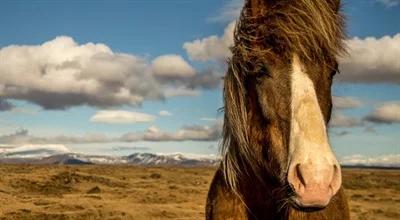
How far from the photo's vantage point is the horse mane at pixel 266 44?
3646mm

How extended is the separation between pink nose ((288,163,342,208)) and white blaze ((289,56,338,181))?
0.02 meters

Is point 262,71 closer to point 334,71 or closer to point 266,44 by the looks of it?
point 266,44

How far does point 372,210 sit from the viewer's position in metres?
27.9

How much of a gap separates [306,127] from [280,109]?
15.0 inches

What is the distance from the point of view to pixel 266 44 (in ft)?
12.4

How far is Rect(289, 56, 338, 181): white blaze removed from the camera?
2986 mm

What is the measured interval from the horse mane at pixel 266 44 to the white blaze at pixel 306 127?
0.60 ft

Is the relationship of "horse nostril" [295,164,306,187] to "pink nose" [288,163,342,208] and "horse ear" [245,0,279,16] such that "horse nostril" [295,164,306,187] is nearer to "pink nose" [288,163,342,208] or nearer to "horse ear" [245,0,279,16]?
"pink nose" [288,163,342,208]

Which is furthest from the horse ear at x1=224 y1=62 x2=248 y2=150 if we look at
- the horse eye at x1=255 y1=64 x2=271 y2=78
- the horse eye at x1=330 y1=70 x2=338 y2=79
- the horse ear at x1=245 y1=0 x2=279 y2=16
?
the horse eye at x1=330 y1=70 x2=338 y2=79

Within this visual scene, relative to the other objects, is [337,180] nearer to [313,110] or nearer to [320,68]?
[313,110]

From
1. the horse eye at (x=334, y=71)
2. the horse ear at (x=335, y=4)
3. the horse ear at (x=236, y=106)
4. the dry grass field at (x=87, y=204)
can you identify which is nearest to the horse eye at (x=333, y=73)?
the horse eye at (x=334, y=71)

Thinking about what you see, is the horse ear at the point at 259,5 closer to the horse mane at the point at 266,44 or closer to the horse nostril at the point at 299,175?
the horse mane at the point at 266,44

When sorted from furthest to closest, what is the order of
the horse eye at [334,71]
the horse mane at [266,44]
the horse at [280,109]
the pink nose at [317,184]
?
1. the horse eye at [334,71]
2. the horse mane at [266,44]
3. the horse at [280,109]
4. the pink nose at [317,184]

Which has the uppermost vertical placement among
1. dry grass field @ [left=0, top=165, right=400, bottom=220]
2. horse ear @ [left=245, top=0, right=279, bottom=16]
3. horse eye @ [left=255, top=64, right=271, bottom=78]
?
horse ear @ [left=245, top=0, right=279, bottom=16]
